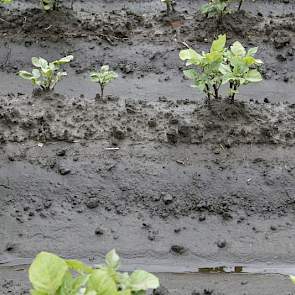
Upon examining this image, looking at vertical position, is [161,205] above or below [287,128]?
below

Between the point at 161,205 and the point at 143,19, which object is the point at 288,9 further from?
the point at 161,205

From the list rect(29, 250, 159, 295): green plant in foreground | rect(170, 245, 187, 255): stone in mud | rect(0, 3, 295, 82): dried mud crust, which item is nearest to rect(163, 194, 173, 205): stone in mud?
rect(170, 245, 187, 255): stone in mud

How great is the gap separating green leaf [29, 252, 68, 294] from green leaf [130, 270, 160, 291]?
280mm

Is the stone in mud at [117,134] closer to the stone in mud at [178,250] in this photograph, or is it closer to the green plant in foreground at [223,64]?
the green plant in foreground at [223,64]

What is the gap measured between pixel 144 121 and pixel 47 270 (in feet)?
8.14

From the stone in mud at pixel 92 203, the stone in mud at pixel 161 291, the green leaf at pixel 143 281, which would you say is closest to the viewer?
the green leaf at pixel 143 281

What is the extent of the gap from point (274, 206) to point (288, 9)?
2.90 meters

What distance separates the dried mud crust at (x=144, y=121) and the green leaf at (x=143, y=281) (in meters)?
2.11

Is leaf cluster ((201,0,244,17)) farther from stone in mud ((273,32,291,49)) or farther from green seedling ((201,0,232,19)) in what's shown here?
stone in mud ((273,32,291,49))

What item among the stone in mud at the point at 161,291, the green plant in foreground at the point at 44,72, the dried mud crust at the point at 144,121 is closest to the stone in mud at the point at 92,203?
the dried mud crust at the point at 144,121

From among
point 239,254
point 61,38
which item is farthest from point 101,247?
point 61,38

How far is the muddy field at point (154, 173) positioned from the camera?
133 inches

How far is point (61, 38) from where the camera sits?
531 centimetres

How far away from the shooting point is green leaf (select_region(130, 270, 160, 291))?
6.31 feet
